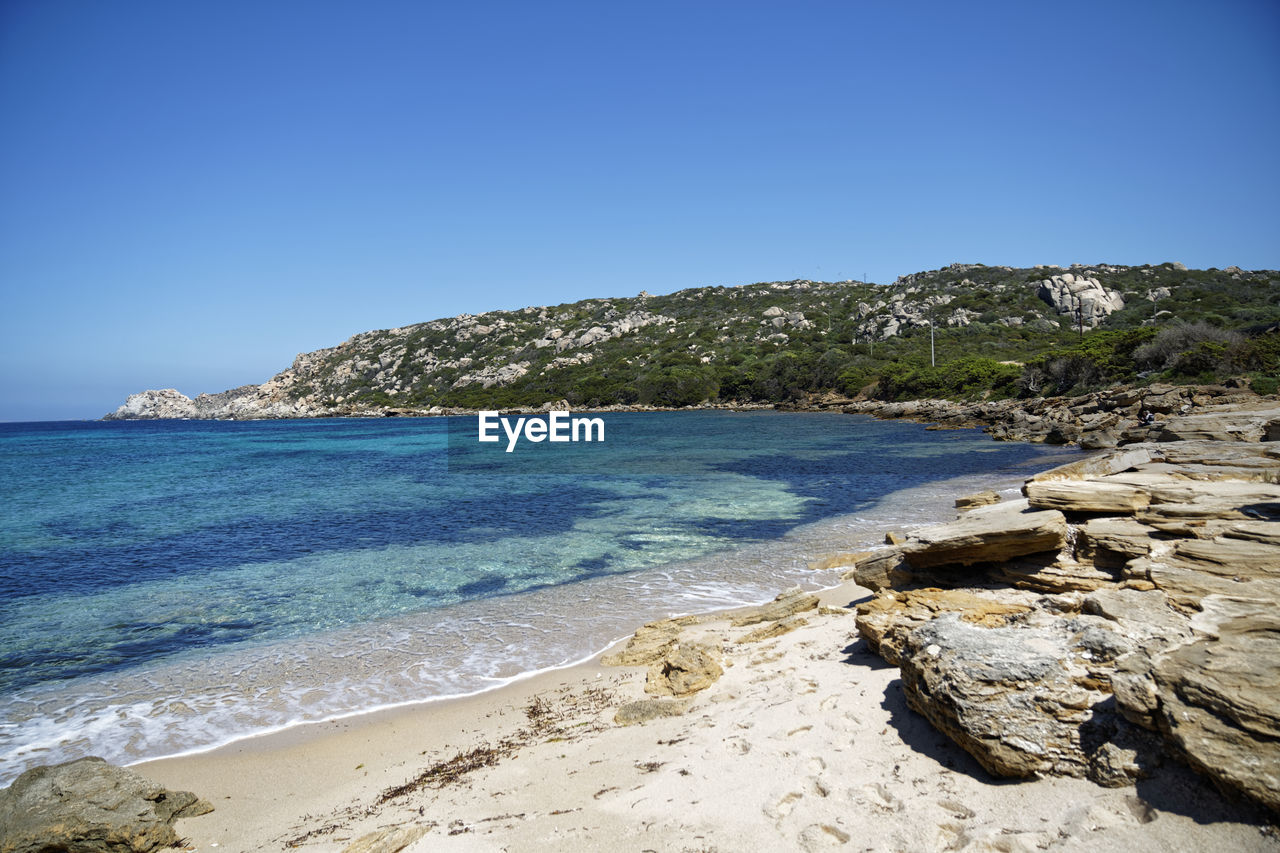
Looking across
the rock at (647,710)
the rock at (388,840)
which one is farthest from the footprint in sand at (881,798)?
the rock at (388,840)

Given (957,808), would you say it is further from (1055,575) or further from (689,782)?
(1055,575)

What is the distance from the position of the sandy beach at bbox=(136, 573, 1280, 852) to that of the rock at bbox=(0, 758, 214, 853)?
31cm

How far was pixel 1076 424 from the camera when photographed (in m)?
36.2

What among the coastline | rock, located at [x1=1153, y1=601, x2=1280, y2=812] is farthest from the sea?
rock, located at [x1=1153, y1=601, x2=1280, y2=812]

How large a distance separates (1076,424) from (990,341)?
152 feet

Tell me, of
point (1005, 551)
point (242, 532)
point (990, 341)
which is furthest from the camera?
point (990, 341)

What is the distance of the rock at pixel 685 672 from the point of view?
693cm

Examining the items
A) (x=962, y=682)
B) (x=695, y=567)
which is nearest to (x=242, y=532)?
(x=695, y=567)

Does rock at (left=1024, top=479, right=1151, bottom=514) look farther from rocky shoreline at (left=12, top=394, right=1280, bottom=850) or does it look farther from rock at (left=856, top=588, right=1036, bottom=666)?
rock at (left=856, top=588, right=1036, bottom=666)

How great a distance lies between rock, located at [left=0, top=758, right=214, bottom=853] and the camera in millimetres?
4828

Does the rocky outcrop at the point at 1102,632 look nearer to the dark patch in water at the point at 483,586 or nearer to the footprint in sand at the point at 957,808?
the footprint in sand at the point at 957,808

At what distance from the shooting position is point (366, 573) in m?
13.8

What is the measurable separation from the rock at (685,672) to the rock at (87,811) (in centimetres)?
450

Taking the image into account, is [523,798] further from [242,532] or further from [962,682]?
[242,532]
